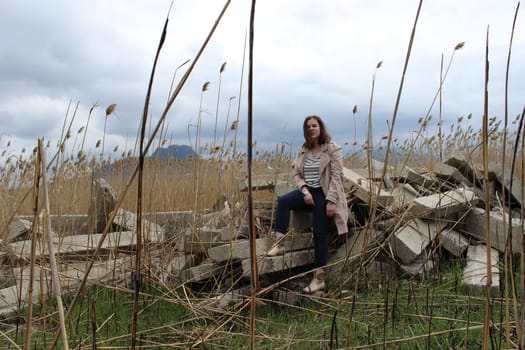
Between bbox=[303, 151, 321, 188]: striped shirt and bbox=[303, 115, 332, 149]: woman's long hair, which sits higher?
bbox=[303, 115, 332, 149]: woman's long hair

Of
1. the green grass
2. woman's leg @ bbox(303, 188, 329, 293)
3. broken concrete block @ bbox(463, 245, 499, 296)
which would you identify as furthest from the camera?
woman's leg @ bbox(303, 188, 329, 293)

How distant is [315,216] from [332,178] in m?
0.40

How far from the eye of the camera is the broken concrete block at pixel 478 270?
11.5 feet

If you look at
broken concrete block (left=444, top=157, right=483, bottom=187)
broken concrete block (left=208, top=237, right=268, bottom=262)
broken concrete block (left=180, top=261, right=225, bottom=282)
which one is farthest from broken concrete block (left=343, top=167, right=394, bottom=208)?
broken concrete block (left=180, top=261, right=225, bottom=282)

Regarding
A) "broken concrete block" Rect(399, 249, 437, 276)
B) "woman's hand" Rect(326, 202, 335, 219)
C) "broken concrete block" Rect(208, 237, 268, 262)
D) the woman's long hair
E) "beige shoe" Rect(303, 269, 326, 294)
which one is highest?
the woman's long hair

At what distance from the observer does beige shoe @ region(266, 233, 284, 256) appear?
3923 millimetres

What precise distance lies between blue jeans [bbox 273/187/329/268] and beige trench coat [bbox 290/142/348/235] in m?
0.10

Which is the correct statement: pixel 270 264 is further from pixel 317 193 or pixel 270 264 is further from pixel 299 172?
pixel 299 172

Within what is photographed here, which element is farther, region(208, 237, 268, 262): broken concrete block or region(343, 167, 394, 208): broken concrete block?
region(343, 167, 394, 208): broken concrete block

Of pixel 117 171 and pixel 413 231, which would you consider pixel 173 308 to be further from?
pixel 117 171

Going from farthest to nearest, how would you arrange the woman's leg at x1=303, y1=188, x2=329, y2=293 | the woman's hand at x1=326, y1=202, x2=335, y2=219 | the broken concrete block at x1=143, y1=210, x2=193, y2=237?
the broken concrete block at x1=143, y1=210, x2=193, y2=237 < the woman's hand at x1=326, y1=202, x2=335, y2=219 < the woman's leg at x1=303, y1=188, x2=329, y2=293

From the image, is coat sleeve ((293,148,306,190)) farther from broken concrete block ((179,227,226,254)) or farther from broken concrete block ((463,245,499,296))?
broken concrete block ((463,245,499,296))

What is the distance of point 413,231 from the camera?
14.4 ft

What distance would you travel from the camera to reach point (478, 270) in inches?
153
